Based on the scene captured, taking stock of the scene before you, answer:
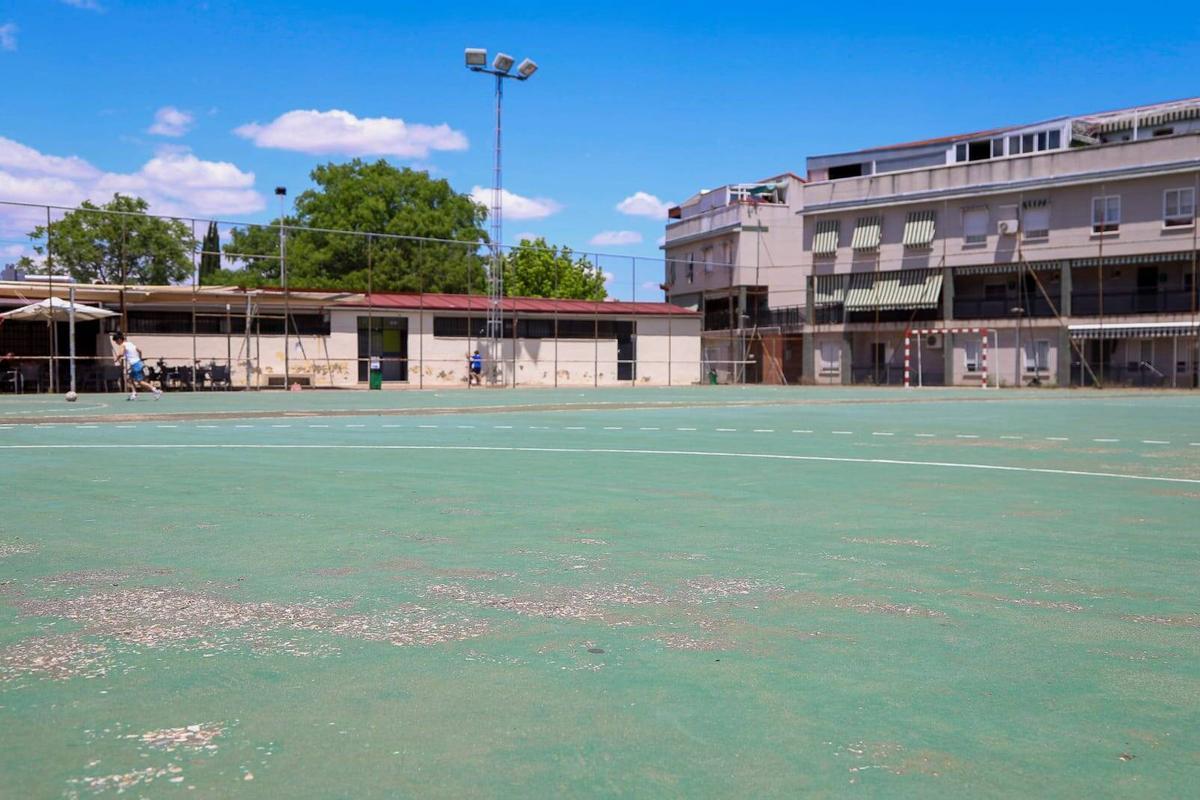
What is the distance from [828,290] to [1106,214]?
15.8 meters

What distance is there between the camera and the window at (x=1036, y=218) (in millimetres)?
54312

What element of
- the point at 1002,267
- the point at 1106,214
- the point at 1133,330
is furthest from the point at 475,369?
the point at 1106,214

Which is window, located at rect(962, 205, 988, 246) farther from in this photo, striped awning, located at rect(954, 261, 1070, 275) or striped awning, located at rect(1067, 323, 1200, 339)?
striped awning, located at rect(1067, 323, 1200, 339)

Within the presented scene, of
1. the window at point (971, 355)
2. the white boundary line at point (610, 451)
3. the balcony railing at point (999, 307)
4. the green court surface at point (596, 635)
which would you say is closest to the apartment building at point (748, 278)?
the balcony railing at point (999, 307)

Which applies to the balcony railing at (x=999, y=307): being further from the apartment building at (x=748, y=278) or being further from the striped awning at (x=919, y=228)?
the apartment building at (x=748, y=278)

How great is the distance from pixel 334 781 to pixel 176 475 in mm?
8623

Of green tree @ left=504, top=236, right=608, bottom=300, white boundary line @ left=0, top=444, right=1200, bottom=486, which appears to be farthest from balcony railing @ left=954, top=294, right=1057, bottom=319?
white boundary line @ left=0, top=444, right=1200, bottom=486

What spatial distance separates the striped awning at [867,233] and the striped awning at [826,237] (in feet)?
3.76

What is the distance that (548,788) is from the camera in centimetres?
320

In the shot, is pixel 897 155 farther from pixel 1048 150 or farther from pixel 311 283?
pixel 311 283

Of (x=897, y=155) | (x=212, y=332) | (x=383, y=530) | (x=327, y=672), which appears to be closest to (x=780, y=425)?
(x=383, y=530)

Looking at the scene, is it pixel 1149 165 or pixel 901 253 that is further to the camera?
pixel 901 253

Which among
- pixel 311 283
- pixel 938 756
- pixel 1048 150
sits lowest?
pixel 938 756

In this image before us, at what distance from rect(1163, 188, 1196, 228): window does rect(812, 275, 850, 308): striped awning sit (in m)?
17.0
